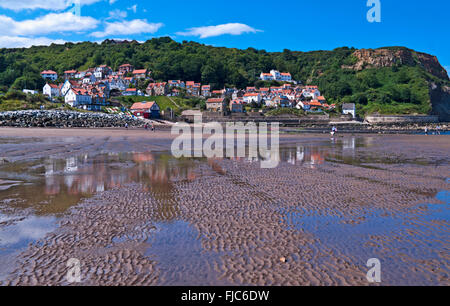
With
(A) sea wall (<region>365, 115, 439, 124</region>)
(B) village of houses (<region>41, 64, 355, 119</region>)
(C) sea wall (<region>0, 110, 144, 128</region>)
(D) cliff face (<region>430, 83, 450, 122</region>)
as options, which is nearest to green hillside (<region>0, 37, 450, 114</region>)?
(D) cliff face (<region>430, 83, 450, 122</region>)

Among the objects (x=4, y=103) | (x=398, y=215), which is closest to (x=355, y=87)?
(x=4, y=103)

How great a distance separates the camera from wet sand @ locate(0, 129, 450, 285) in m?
4.81

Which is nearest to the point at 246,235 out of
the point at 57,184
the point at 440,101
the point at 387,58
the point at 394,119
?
the point at 57,184

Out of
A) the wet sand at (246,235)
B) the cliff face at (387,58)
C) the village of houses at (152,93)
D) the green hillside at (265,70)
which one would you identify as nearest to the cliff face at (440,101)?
the green hillside at (265,70)

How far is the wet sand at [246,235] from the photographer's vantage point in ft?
15.8

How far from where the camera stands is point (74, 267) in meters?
4.98

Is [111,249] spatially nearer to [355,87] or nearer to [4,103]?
[4,103]

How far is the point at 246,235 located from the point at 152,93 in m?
114

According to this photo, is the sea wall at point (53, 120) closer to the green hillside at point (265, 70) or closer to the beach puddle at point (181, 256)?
the beach puddle at point (181, 256)

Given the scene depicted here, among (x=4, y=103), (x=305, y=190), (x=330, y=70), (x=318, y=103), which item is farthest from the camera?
(x=330, y=70)

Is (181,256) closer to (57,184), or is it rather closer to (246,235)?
(246,235)

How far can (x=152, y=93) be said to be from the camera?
113938 mm
